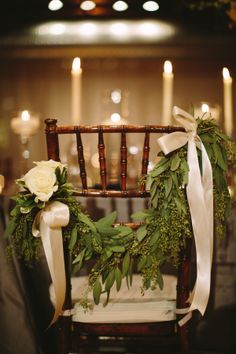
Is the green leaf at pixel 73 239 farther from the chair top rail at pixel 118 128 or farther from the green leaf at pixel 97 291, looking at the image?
the chair top rail at pixel 118 128

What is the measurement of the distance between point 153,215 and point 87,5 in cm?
162

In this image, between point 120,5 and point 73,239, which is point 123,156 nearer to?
point 73,239

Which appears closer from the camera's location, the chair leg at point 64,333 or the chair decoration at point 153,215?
the chair decoration at point 153,215

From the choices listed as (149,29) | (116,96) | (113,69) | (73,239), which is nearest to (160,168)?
(73,239)

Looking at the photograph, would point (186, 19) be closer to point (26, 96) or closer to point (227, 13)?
point (227, 13)

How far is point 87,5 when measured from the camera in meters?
2.36

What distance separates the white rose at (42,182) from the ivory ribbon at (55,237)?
4 cm

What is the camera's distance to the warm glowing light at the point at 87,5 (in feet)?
7.74

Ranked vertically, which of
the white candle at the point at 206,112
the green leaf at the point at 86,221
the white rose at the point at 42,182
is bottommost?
the green leaf at the point at 86,221

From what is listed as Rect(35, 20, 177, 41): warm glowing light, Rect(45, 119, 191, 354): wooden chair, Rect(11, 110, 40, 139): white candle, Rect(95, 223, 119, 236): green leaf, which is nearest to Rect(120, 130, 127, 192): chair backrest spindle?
Rect(45, 119, 191, 354): wooden chair

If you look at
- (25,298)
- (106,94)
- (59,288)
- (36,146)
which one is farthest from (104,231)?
(36,146)

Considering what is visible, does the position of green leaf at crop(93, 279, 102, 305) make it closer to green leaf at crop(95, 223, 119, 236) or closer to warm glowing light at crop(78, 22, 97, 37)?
green leaf at crop(95, 223, 119, 236)

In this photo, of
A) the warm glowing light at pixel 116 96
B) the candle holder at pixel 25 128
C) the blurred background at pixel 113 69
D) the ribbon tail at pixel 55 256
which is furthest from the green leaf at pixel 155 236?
the warm glowing light at pixel 116 96

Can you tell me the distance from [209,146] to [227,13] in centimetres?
142
